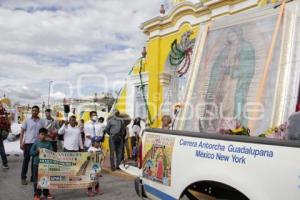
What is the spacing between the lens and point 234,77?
614cm

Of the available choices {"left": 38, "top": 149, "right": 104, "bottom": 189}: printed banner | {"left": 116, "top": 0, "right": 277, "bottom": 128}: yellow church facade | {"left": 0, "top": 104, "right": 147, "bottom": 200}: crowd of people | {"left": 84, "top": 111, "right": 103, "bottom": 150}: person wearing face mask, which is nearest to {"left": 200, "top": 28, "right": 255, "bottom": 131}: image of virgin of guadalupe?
{"left": 38, "top": 149, "right": 104, "bottom": 189}: printed banner

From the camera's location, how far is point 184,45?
1293 cm

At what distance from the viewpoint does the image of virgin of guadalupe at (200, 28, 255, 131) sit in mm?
5898

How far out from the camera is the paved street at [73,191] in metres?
7.36

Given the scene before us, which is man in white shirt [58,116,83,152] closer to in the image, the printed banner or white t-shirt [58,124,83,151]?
white t-shirt [58,124,83,151]

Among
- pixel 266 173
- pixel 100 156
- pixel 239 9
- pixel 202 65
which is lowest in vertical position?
pixel 100 156

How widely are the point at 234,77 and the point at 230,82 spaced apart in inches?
4.3

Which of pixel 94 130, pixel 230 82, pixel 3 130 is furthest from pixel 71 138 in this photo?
pixel 94 130

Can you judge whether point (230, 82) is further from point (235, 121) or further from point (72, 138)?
point (72, 138)

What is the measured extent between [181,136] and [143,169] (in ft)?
3.12

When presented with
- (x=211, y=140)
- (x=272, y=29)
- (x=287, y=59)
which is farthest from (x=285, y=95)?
(x=211, y=140)

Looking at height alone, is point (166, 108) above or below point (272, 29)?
below

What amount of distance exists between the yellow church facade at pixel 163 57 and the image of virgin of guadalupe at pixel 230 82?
5.23 meters

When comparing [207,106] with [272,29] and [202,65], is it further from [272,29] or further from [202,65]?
[272,29]
